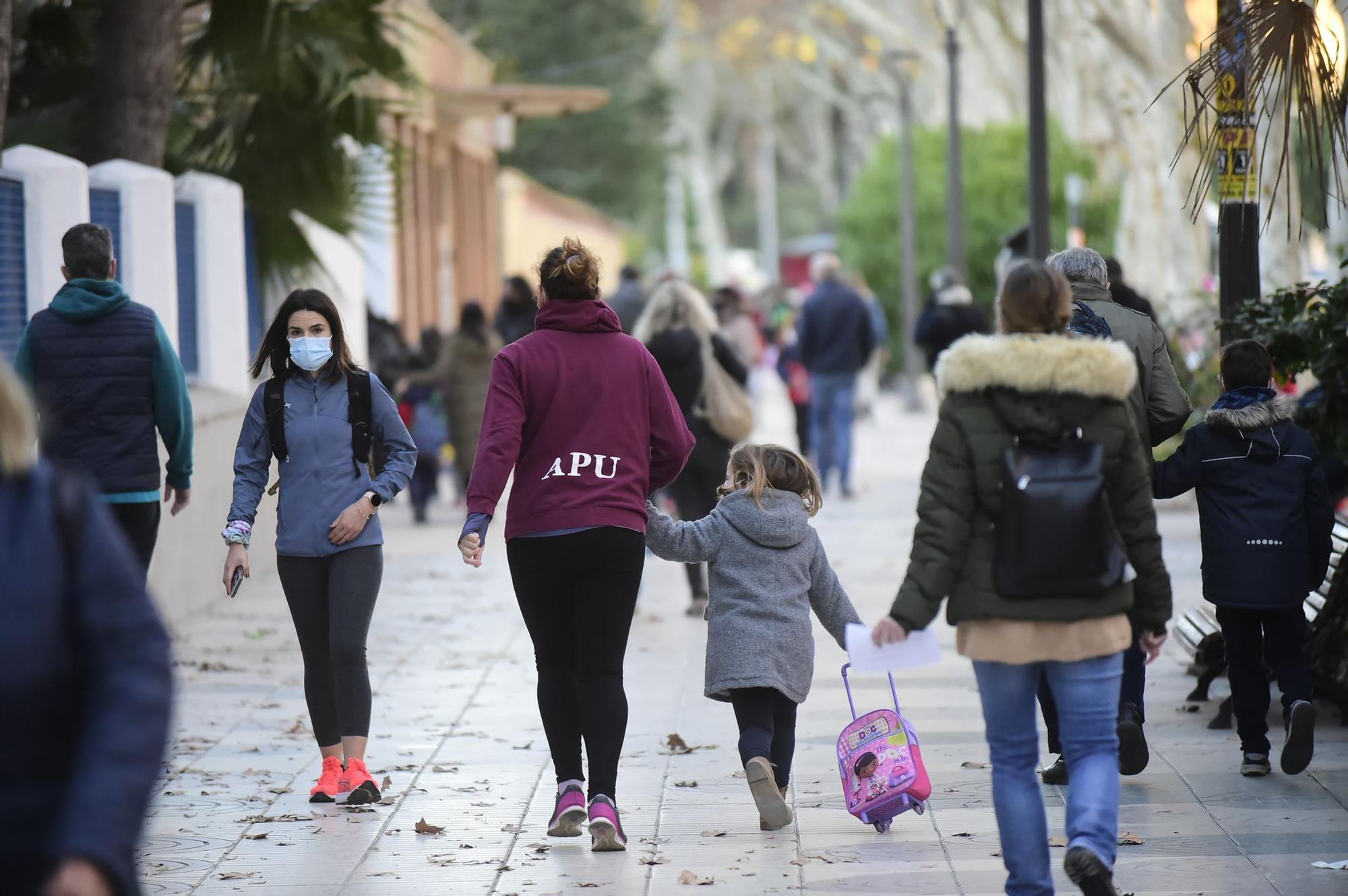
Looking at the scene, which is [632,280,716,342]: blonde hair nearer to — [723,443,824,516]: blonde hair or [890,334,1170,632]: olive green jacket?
[723,443,824,516]: blonde hair

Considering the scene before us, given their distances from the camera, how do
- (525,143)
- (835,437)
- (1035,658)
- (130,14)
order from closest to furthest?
(1035,658) < (130,14) < (835,437) < (525,143)

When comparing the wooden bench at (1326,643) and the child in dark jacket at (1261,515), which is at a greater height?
the child in dark jacket at (1261,515)

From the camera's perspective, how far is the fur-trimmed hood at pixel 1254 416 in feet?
21.1

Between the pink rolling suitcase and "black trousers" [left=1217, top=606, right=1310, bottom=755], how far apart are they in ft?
4.16

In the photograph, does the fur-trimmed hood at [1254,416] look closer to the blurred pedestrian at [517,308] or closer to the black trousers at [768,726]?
the black trousers at [768,726]

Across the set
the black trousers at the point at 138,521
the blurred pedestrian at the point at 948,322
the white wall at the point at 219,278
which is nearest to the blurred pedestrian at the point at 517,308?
the blurred pedestrian at the point at 948,322

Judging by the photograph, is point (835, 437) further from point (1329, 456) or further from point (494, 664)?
point (1329, 456)

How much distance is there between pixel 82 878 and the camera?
2.56 metres

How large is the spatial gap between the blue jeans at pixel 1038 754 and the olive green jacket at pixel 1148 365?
1861 millimetres

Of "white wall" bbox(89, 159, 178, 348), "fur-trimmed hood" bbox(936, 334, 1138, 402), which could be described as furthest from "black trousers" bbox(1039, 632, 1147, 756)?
"white wall" bbox(89, 159, 178, 348)

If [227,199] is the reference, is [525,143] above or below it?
above

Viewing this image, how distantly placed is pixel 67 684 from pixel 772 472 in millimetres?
3627

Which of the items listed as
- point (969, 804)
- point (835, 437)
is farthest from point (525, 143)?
point (969, 804)

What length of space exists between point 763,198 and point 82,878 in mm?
82637
